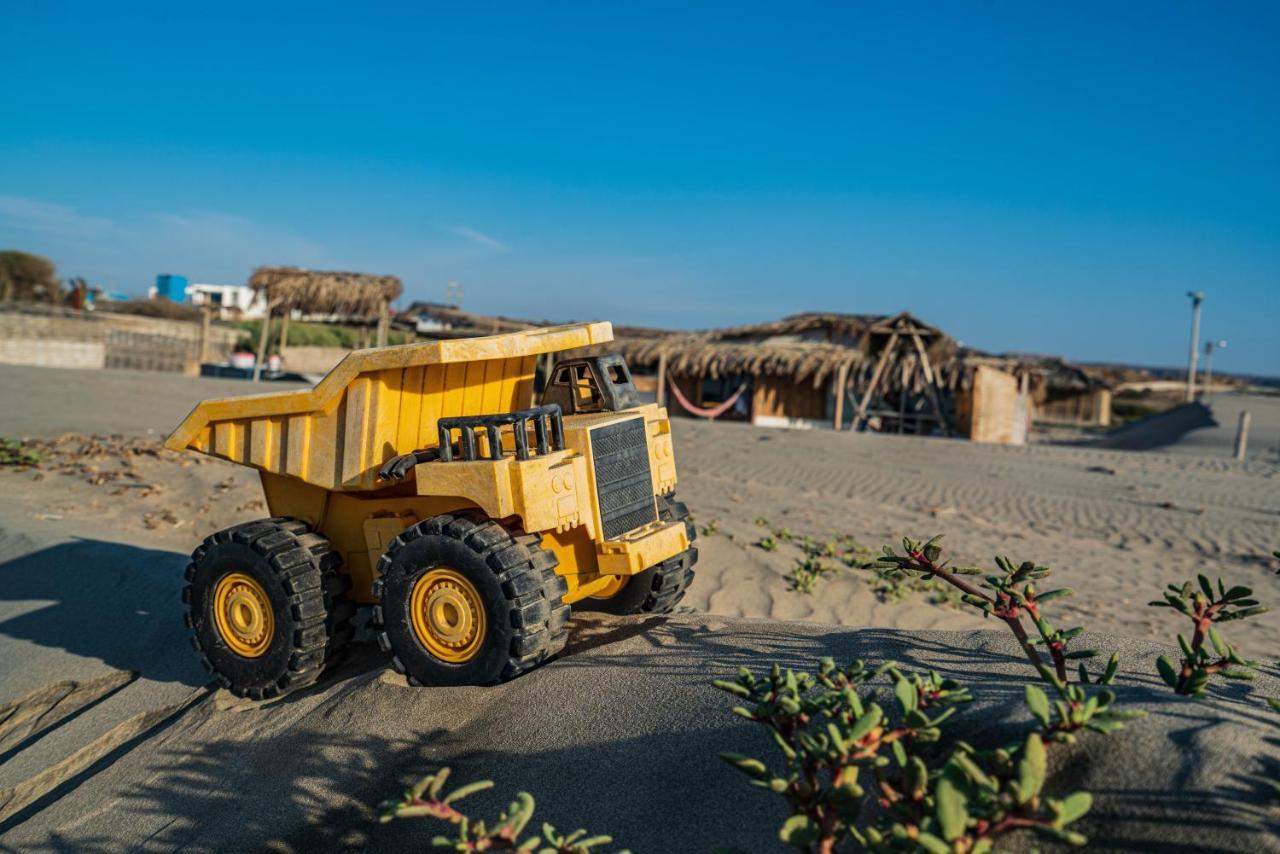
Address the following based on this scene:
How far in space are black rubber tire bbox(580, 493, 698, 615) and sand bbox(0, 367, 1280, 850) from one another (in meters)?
0.20

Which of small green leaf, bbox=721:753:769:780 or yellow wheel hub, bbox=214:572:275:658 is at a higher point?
small green leaf, bbox=721:753:769:780

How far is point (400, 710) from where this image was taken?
3.44 metres

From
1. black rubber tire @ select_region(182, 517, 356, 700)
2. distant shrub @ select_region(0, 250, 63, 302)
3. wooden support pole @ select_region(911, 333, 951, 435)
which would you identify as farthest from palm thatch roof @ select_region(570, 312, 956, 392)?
distant shrub @ select_region(0, 250, 63, 302)

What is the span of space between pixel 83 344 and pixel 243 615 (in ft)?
74.1

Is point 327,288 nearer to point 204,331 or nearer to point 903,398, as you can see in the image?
point 204,331

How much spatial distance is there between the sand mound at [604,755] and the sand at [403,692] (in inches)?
0.4

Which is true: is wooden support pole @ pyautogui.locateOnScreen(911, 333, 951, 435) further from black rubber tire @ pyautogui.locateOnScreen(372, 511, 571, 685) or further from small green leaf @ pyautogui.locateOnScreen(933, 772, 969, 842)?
small green leaf @ pyautogui.locateOnScreen(933, 772, 969, 842)

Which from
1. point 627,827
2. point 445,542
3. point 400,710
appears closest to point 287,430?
point 445,542

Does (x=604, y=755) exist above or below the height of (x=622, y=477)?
below

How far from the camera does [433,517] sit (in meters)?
3.64

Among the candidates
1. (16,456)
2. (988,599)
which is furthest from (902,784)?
(16,456)

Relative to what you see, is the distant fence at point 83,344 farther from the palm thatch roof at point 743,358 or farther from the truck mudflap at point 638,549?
the truck mudflap at point 638,549

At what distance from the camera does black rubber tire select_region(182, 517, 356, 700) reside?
3.89 meters

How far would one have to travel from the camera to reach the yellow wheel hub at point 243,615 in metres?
4.01
